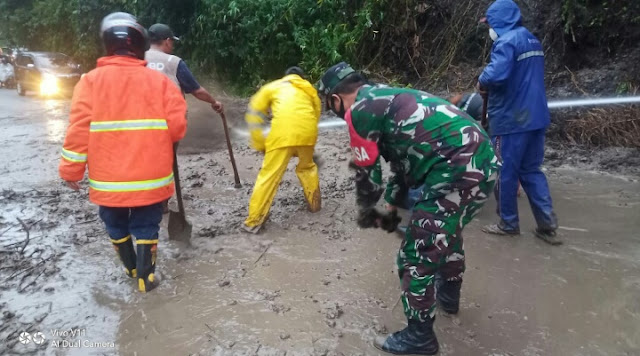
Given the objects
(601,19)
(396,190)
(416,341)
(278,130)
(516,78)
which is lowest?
(416,341)

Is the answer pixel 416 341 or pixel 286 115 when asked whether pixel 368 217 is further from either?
pixel 286 115

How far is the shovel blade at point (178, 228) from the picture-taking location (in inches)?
170

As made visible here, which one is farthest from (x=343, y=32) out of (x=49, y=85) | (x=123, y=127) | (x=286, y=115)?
(x=49, y=85)

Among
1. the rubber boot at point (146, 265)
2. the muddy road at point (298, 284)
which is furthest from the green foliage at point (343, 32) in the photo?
the rubber boot at point (146, 265)

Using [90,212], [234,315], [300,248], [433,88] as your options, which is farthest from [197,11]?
[234,315]

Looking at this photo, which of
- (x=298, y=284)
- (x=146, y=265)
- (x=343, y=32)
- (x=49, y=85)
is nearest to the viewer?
(x=146, y=265)

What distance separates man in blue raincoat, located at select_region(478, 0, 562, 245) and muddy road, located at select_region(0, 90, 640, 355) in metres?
0.39

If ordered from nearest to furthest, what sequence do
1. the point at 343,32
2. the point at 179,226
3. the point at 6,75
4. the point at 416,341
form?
the point at 416,341 → the point at 179,226 → the point at 343,32 → the point at 6,75

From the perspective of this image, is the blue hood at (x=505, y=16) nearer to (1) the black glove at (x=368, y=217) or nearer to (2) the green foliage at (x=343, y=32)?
(1) the black glove at (x=368, y=217)

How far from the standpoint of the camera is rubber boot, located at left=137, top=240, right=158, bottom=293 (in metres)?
3.42

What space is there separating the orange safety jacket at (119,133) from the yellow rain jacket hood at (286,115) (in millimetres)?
1324

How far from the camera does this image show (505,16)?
406 centimetres

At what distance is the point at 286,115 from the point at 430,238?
221 cm

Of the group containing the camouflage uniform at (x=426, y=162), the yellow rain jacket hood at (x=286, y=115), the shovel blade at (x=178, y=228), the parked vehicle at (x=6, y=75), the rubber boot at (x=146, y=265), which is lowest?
the parked vehicle at (x=6, y=75)
